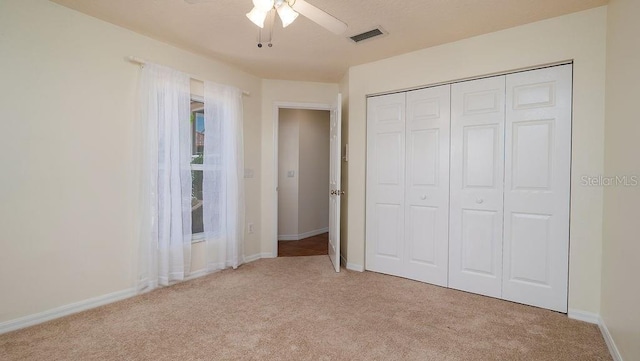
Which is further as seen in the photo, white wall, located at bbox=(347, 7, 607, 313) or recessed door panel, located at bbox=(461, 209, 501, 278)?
recessed door panel, located at bbox=(461, 209, 501, 278)

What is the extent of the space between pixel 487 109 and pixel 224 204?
2924 mm

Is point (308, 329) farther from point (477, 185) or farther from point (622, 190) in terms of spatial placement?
point (622, 190)

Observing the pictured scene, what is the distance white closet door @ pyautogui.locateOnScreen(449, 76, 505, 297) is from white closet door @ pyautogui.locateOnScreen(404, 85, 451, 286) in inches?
3.0

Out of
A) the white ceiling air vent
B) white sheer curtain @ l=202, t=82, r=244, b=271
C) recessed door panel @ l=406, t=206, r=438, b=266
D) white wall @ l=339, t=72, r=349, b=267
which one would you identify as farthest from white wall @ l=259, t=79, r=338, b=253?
recessed door panel @ l=406, t=206, r=438, b=266

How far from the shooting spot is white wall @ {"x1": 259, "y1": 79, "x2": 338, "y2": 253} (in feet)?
13.2

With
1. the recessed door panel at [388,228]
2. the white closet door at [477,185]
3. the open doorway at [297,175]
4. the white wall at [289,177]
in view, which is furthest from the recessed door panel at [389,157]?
the white wall at [289,177]

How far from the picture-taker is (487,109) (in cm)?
274

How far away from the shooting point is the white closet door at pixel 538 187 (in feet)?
7.89

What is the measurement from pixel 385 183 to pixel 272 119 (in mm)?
1786

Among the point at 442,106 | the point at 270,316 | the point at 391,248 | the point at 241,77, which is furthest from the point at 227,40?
the point at 391,248

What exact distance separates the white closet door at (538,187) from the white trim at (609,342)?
272 millimetres

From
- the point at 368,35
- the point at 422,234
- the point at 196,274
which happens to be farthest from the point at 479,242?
the point at 196,274

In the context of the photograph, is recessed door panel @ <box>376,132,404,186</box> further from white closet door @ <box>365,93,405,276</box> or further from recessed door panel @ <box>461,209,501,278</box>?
recessed door panel @ <box>461,209,501,278</box>

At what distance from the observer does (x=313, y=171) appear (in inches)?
224
